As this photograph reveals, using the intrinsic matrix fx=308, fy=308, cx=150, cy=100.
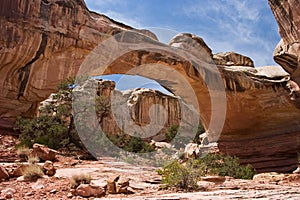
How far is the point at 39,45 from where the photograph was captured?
12.9 metres

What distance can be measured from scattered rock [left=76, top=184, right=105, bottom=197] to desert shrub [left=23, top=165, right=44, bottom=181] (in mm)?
1495

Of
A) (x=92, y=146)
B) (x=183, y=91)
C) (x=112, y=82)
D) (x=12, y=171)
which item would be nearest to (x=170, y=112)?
(x=112, y=82)

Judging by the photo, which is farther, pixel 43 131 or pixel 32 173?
pixel 43 131

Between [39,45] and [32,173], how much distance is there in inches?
301

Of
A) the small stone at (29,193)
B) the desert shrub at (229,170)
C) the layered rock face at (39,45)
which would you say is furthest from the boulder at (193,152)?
the small stone at (29,193)

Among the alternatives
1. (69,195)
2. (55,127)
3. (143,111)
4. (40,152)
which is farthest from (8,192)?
(143,111)

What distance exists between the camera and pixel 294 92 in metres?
15.5

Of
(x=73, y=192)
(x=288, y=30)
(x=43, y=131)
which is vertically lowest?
(x=73, y=192)

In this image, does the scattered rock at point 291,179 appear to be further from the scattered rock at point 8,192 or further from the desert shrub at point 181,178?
the scattered rock at point 8,192

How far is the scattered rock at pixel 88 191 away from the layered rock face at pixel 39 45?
7704mm

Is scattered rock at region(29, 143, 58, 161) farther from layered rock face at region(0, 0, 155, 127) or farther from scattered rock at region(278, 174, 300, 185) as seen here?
scattered rock at region(278, 174, 300, 185)

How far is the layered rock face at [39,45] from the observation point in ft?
40.4

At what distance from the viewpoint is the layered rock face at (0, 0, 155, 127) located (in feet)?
40.4

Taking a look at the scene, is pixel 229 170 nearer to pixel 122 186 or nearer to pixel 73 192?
pixel 122 186
